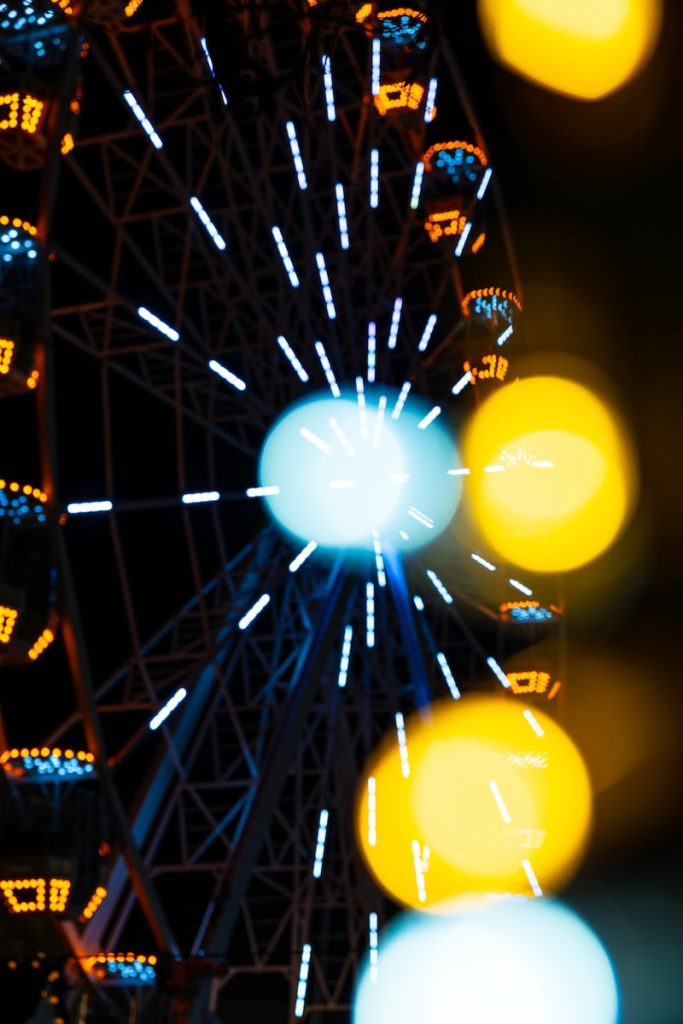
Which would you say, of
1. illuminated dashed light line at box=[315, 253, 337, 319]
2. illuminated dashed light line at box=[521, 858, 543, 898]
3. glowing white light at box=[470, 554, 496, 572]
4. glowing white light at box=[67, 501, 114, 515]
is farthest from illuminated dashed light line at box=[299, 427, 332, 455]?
illuminated dashed light line at box=[521, 858, 543, 898]

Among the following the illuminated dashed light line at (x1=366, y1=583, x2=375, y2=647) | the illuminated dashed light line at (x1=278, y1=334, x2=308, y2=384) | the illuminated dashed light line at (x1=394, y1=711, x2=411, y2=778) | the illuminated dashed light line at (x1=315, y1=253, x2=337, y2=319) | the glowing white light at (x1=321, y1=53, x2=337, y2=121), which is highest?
the glowing white light at (x1=321, y1=53, x2=337, y2=121)

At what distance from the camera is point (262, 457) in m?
16.2

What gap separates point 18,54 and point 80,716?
17.2 ft

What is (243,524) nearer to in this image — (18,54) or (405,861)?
(405,861)

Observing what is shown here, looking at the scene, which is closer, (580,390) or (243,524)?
(243,524)

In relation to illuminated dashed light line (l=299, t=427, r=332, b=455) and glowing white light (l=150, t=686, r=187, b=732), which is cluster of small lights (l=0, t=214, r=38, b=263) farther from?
illuminated dashed light line (l=299, t=427, r=332, b=455)

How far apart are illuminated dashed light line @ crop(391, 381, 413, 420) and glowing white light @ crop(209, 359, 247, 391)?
172 cm

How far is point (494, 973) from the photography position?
2455cm

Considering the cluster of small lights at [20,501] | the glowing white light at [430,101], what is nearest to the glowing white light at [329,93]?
the glowing white light at [430,101]

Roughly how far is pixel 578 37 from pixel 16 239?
6.50 m

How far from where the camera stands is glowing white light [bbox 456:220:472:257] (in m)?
16.5

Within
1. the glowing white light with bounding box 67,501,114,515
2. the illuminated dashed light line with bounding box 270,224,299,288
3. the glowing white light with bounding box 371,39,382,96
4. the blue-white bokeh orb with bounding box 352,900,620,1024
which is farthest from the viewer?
the blue-white bokeh orb with bounding box 352,900,620,1024

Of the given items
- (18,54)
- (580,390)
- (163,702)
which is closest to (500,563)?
(163,702)

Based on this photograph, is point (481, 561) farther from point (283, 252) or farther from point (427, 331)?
point (283, 252)
